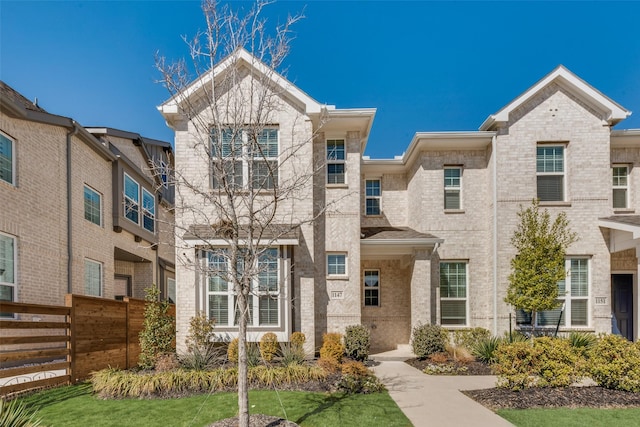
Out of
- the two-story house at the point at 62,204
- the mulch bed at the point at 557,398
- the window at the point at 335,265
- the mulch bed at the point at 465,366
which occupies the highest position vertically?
the two-story house at the point at 62,204

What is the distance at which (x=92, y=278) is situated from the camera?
13.3m

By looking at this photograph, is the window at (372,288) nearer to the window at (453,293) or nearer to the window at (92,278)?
the window at (453,293)

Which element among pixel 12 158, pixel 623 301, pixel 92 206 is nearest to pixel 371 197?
pixel 623 301

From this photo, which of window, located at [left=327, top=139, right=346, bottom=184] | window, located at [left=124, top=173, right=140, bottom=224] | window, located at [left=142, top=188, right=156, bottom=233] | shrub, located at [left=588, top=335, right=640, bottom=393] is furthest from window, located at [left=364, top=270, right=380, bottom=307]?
window, located at [left=142, top=188, right=156, bottom=233]

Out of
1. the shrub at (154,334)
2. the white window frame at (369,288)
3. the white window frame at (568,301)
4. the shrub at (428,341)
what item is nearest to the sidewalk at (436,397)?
the shrub at (428,341)

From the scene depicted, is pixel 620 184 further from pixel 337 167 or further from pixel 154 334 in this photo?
pixel 154 334

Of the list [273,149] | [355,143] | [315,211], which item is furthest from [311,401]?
[355,143]

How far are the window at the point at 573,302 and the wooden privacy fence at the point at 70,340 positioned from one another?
13.1m

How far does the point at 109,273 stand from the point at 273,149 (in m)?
9.12

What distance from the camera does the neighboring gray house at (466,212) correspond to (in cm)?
1066

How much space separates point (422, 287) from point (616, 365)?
17.7 ft

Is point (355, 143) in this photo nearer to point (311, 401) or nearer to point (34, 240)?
point (311, 401)

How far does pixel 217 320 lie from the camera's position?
9758mm

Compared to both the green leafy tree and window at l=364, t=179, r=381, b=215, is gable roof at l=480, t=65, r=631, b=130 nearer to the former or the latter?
the green leafy tree
